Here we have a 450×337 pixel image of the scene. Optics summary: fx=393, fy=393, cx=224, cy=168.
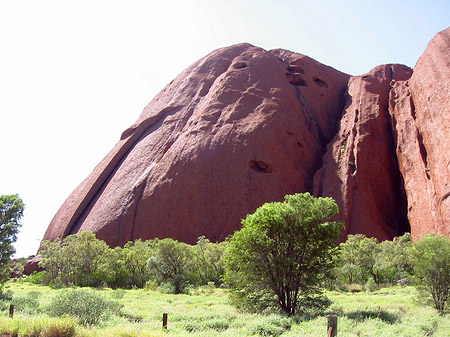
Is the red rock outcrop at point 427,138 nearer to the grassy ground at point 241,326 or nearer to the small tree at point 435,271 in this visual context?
the small tree at point 435,271

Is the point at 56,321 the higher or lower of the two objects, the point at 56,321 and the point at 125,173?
the lower

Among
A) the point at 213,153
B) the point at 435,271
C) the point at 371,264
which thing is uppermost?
the point at 213,153

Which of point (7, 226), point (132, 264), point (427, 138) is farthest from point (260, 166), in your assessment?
point (7, 226)

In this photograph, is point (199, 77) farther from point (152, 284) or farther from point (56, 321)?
point (56, 321)

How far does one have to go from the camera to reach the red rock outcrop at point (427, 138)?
32.2m

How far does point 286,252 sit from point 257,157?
29929 millimetres

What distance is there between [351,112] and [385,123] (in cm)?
477

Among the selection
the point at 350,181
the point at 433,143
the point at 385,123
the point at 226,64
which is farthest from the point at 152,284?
the point at 226,64

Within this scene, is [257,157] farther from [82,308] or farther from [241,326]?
[82,308]

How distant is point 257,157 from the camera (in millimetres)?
43969

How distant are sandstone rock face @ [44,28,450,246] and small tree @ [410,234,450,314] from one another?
17.7 m

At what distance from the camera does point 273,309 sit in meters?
14.1

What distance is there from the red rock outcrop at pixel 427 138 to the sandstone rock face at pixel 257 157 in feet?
0.60

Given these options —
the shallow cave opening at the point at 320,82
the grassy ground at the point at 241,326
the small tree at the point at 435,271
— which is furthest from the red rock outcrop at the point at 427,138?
the grassy ground at the point at 241,326
